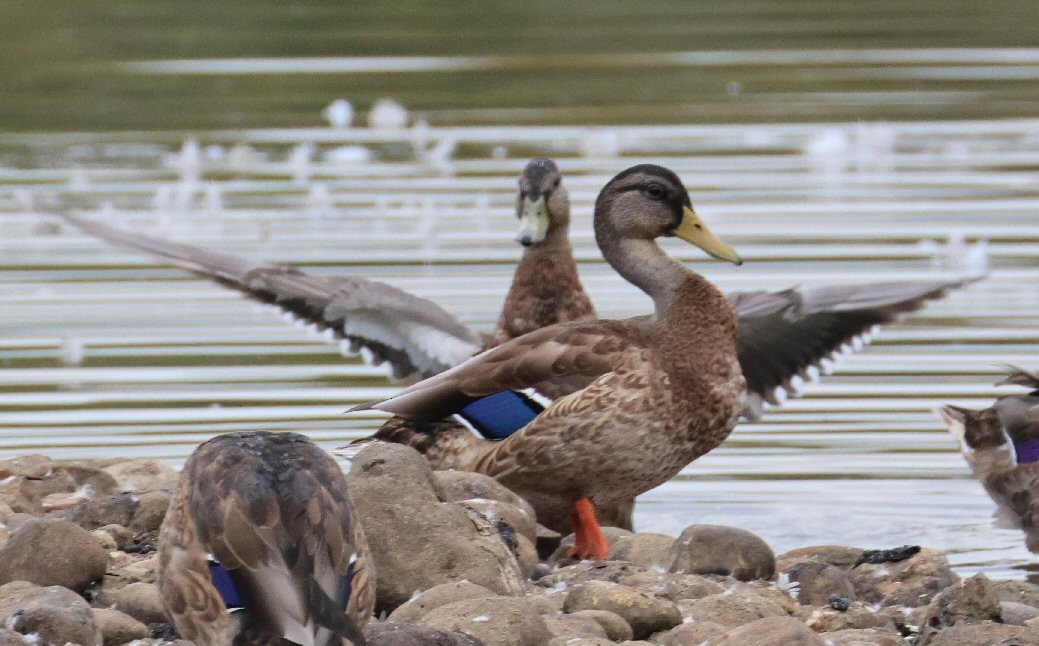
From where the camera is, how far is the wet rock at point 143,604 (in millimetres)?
5047

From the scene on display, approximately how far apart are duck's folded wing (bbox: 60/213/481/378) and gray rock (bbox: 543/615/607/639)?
2.54m

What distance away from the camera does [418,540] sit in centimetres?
525

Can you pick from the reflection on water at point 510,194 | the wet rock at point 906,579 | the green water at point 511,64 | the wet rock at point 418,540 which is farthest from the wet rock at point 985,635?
the green water at point 511,64

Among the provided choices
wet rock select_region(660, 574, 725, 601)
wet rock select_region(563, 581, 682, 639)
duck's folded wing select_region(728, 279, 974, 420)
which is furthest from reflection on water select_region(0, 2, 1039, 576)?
wet rock select_region(563, 581, 682, 639)

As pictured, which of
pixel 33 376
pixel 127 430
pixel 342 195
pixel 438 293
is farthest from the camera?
pixel 342 195

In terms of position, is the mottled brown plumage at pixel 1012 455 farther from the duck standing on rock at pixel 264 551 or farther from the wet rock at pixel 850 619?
the duck standing on rock at pixel 264 551

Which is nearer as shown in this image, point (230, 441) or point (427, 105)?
point (230, 441)

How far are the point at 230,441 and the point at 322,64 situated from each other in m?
12.8

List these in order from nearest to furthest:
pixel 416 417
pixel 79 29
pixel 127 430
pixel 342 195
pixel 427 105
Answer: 1. pixel 416 417
2. pixel 127 430
3. pixel 342 195
4. pixel 427 105
5. pixel 79 29

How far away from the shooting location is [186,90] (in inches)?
620

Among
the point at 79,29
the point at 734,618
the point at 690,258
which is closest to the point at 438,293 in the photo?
the point at 690,258

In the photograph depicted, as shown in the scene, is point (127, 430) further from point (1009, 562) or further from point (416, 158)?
point (416, 158)

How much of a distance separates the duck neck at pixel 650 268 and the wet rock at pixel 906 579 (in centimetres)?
109

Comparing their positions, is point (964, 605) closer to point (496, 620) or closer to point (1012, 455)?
point (496, 620)
